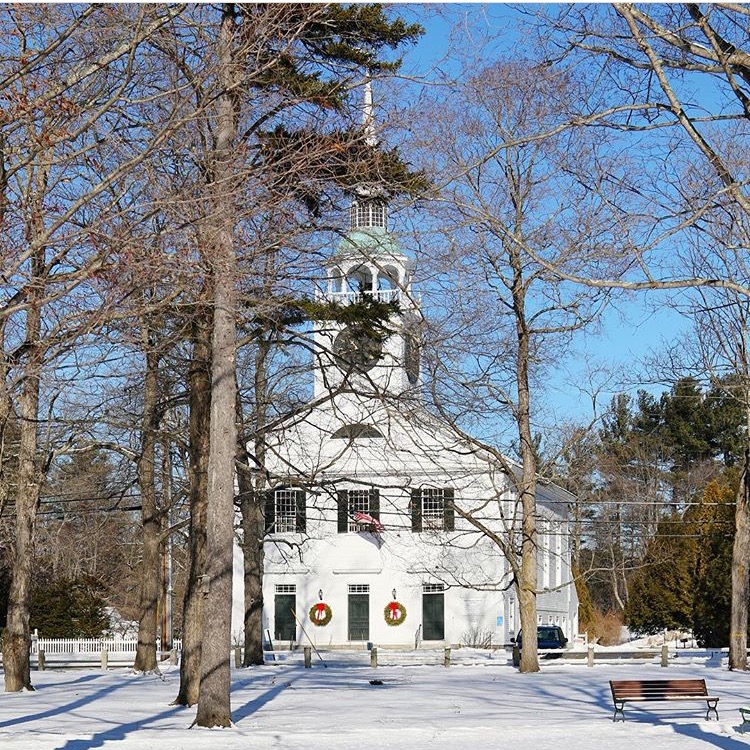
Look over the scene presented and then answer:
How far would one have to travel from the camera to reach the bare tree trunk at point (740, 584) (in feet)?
107

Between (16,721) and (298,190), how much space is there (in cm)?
967

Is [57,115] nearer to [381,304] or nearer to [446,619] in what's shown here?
[381,304]

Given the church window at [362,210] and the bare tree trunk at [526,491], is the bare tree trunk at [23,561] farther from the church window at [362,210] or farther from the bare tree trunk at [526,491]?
the bare tree trunk at [526,491]

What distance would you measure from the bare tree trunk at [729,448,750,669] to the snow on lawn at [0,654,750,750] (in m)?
2.22

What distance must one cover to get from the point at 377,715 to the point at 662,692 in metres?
4.53

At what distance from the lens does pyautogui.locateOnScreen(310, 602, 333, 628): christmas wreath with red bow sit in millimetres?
51062

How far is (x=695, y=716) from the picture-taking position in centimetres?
1984

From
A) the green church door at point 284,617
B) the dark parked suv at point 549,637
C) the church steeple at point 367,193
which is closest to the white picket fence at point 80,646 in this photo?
the green church door at point 284,617

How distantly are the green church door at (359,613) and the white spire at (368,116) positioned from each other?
35.6 m

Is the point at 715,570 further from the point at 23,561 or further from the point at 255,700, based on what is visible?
the point at 23,561

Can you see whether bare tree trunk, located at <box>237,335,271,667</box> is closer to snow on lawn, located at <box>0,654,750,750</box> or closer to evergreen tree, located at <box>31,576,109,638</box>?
snow on lawn, located at <box>0,654,750,750</box>

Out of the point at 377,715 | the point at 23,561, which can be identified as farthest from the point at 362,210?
the point at 23,561

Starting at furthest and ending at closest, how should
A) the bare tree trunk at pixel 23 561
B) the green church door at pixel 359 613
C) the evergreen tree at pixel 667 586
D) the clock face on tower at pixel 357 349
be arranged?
the evergreen tree at pixel 667 586 < the green church door at pixel 359 613 < the bare tree trunk at pixel 23 561 < the clock face on tower at pixel 357 349

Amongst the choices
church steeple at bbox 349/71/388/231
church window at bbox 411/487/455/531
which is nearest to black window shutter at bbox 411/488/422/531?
church window at bbox 411/487/455/531
